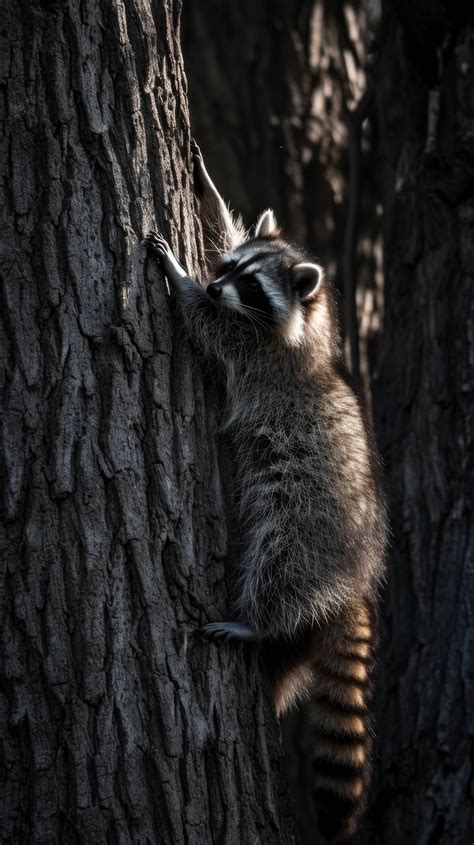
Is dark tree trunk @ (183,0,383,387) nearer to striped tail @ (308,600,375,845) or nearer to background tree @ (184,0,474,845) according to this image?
background tree @ (184,0,474,845)

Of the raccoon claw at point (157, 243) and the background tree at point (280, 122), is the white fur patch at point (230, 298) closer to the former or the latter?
the raccoon claw at point (157, 243)

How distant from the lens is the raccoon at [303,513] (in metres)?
2.62

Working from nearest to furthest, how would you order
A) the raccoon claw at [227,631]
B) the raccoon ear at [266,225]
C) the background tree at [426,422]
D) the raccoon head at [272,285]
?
the raccoon claw at [227,631] < the background tree at [426,422] < the raccoon head at [272,285] < the raccoon ear at [266,225]

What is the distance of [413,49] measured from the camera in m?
3.52

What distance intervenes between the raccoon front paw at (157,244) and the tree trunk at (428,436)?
1269mm

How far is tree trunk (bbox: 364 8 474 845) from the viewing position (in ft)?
9.53

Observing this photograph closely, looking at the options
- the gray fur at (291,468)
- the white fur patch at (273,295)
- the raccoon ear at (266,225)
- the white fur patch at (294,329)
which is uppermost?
the raccoon ear at (266,225)

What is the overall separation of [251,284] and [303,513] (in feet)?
2.71

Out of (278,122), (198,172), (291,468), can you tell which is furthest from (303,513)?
(278,122)

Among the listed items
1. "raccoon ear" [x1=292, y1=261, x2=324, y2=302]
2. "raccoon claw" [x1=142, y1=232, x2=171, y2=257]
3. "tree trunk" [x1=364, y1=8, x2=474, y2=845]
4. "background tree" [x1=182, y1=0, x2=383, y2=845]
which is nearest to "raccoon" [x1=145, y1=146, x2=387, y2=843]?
"raccoon claw" [x1=142, y1=232, x2=171, y2=257]

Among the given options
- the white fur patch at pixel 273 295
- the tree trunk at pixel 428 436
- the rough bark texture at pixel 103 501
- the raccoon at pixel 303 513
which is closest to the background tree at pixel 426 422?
the tree trunk at pixel 428 436

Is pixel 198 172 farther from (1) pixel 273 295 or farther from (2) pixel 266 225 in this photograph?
(2) pixel 266 225

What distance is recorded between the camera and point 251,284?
3088 millimetres

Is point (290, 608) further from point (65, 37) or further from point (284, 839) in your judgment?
point (65, 37)
